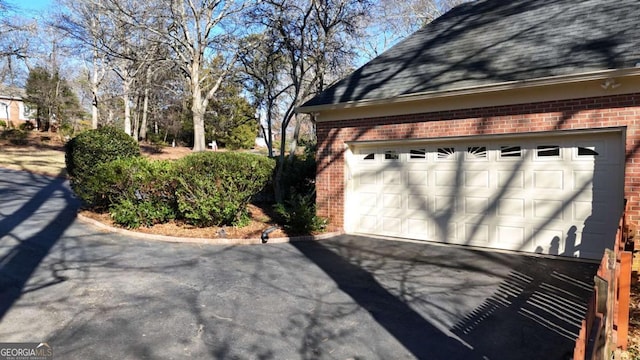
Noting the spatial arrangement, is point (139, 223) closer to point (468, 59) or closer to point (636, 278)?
point (468, 59)

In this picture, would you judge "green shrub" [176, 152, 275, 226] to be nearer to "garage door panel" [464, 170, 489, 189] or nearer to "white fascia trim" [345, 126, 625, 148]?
"white fascia trim" [345, 126, 625, 148]

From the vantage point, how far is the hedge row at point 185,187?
332 inches

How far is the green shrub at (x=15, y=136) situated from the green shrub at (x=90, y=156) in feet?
65.4

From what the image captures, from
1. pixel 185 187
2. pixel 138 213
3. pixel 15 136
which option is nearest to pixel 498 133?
pixel 185 187

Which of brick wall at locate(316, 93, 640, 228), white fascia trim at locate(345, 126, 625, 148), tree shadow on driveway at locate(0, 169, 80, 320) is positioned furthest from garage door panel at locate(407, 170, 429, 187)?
tree shadow on driveway at locate(0, 169, 80, 320)

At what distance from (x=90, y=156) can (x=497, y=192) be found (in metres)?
9.43

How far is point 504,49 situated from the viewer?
7977 millimetres

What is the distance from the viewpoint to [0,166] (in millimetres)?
18156

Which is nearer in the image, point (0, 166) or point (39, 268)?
point (39, 268)

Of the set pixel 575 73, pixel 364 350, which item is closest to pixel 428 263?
pixel 364 350

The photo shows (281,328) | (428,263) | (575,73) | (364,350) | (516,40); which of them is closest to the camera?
(364,350)

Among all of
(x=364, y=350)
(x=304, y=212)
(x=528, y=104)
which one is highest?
(x=528, y=104)

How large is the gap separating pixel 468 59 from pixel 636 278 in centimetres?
487

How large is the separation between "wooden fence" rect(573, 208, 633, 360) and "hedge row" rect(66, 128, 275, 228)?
6748mm
